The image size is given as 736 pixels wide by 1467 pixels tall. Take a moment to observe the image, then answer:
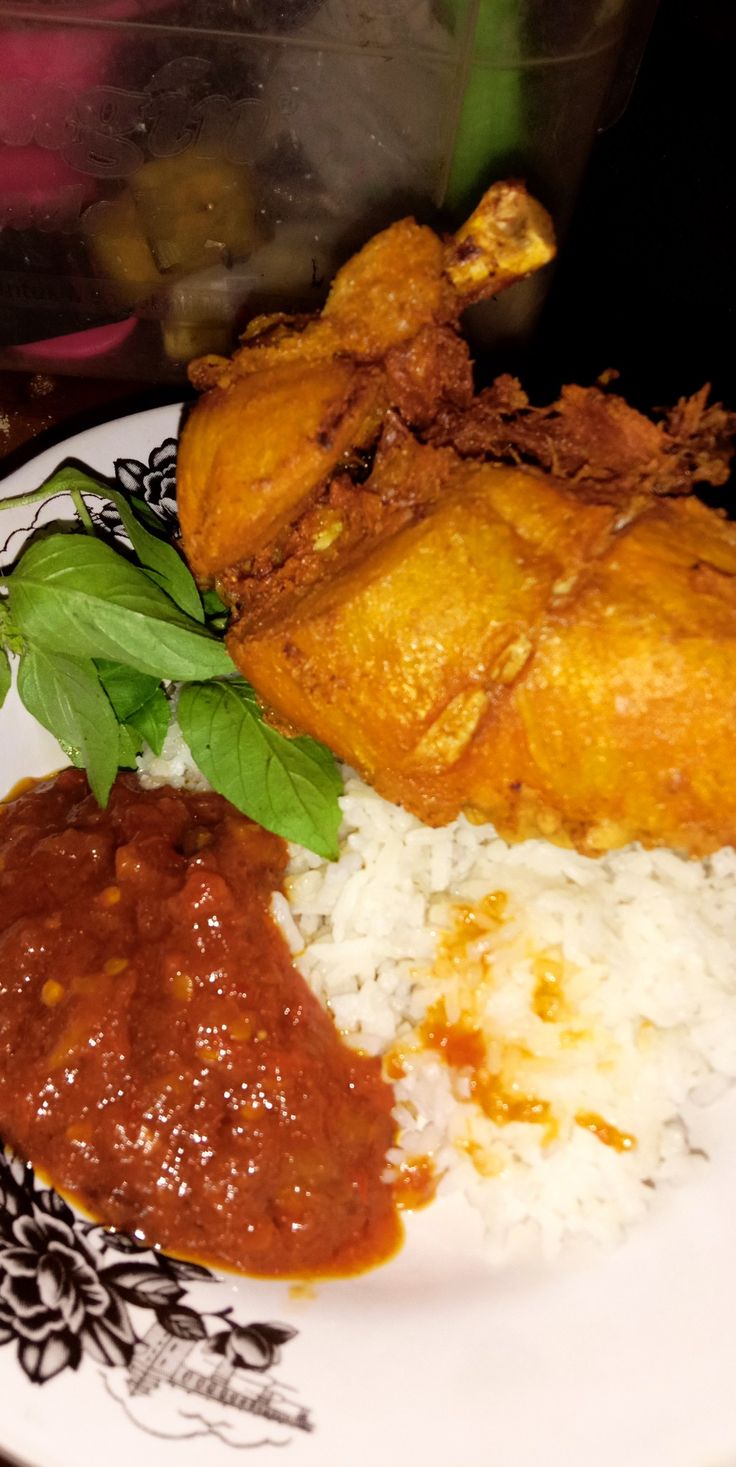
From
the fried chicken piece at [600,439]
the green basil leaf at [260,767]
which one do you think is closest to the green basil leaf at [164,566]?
the green basil leaf at [260,767]

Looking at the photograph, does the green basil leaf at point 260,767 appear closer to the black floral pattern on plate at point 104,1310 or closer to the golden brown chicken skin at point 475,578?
the golden brown chicken skin at point 475,578

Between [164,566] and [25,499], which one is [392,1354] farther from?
[25,499]

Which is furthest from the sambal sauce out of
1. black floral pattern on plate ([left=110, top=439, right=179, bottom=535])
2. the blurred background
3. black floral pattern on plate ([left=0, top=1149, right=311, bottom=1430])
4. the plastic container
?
the plastic container

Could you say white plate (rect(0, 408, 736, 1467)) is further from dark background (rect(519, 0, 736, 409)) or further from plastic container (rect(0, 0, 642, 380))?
plastic container (rect(0, 0, 642, 380))

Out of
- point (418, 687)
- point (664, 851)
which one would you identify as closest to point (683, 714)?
point (418, 687)

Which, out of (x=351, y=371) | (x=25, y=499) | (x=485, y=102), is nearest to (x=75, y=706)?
(x=25, y=499)

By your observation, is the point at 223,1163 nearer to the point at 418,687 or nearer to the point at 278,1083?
the point at 278,1083
